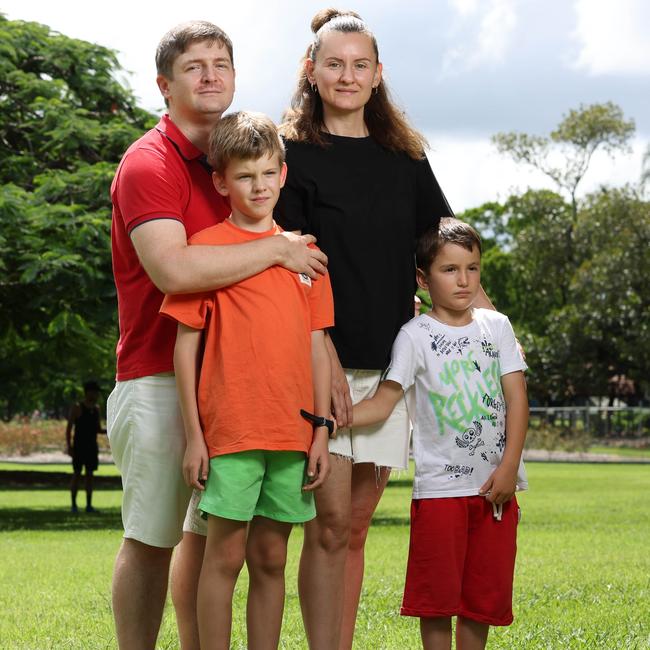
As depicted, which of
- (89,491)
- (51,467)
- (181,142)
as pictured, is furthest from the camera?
(51,467)

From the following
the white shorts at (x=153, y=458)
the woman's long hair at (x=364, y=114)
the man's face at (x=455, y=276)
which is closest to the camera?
the white shorts at (x=153, y=458)

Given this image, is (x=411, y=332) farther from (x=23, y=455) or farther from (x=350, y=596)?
(x=23, y=455)

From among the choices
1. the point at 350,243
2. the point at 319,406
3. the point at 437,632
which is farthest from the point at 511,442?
the point at 350,243

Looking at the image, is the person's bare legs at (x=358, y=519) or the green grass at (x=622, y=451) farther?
the green grass at (x=622, y=451)

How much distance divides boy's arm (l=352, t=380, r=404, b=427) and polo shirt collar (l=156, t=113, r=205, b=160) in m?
1.05

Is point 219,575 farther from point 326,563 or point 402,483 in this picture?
point 402,483

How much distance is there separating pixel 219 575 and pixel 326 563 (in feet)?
1.45

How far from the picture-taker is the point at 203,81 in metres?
4.12

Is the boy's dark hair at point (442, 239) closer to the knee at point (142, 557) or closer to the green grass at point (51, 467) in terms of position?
the knee at point (142, 557)

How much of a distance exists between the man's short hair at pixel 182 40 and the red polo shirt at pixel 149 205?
21 centimetres

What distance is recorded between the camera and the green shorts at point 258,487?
3.84 meters

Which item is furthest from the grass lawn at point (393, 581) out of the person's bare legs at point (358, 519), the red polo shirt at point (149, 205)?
the red polo shirt at point (149, 205)

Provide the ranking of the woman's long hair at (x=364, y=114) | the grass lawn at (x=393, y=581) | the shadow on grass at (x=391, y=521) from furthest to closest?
the shadow on grass at (x=391, y=521) < the grass lawn at (x=393, y=581) < the woman's long hair at (x=364, y=114)

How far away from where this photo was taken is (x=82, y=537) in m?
13.9
